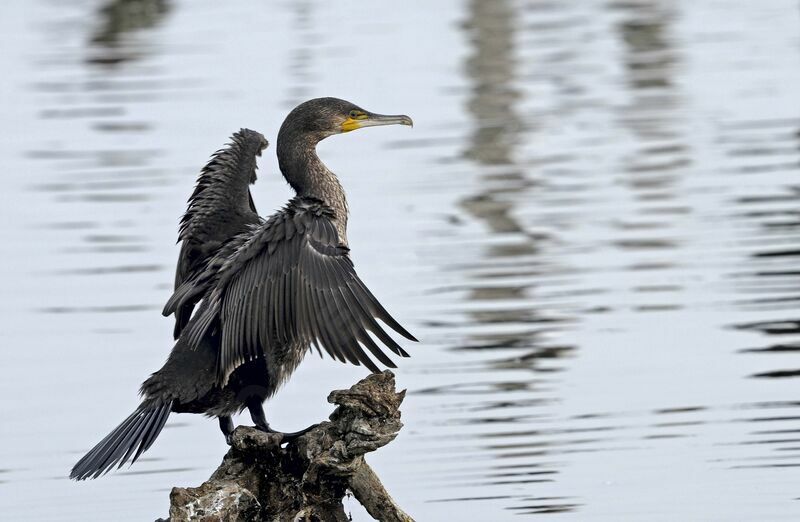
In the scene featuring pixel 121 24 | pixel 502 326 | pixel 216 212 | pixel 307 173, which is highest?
pixel 121 24

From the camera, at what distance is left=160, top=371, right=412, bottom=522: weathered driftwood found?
514cm

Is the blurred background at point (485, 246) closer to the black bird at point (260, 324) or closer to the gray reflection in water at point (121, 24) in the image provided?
the gray reflection in water at point (121, 24)

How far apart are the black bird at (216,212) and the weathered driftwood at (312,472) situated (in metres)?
1.05

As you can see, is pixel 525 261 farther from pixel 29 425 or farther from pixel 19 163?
pixel 19 163

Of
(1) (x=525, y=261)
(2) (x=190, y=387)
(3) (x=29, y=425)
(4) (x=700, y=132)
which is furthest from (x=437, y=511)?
(4) (x=700, y=132)

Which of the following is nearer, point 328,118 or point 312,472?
point 312,472

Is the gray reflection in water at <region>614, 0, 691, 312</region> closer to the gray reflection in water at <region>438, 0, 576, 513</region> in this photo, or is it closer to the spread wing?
the gray reflection in water at <region>438, 0, 576, 513</region>

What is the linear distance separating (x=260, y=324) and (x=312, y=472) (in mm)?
588

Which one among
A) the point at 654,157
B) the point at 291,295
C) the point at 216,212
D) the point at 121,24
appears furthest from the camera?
the point at 121,24

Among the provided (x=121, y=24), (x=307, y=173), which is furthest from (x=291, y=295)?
(x=121, y=24)

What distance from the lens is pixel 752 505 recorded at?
6.04 meters

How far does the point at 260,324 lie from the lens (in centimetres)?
564

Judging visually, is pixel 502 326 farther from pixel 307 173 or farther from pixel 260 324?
pixel 260 324

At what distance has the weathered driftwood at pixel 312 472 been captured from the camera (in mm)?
5145
